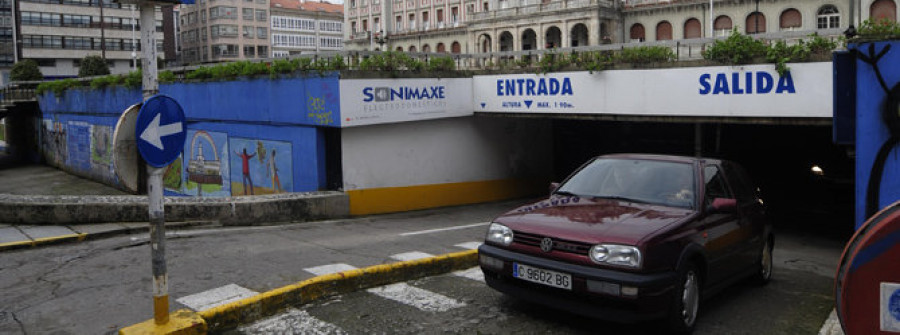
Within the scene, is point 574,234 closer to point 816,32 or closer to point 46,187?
point 816,32

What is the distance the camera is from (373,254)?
888 cm

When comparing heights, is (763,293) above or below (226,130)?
below

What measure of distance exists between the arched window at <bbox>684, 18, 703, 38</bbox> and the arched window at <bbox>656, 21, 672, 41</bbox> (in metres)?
1.40

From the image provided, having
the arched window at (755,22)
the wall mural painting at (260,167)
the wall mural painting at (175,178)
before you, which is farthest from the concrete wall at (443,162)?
the arched window at (755,22)

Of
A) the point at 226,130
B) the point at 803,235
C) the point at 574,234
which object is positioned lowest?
the point at 803,235

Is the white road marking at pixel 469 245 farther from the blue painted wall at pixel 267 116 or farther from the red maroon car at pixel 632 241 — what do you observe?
the blue painted wall at pixel 267 116

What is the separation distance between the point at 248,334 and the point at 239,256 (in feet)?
10.2

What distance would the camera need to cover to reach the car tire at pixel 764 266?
7.38 metres

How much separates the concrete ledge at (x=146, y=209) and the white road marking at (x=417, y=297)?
19.4 ft

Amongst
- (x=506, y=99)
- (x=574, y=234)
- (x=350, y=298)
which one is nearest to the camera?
(x=574, y=234)

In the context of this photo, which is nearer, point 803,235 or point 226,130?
point 803,235

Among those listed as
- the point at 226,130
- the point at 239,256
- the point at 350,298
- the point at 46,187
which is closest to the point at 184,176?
the point at 226,130

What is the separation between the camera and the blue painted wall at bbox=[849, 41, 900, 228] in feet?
25.5

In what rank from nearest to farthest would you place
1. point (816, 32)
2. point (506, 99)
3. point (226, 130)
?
point (816, 32), point (506, 99), point (226, 130)
